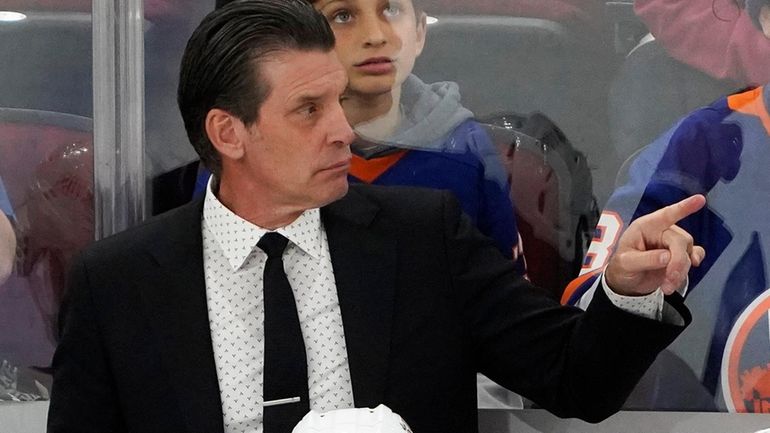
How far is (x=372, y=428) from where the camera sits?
1376mm

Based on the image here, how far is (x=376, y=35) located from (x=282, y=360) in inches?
21.9

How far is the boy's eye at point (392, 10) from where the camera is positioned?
215 cm

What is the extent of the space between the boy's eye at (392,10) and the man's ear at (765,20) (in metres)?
0.56

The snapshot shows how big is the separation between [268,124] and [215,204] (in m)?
0.17

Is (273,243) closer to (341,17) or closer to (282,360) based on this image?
(282,360)

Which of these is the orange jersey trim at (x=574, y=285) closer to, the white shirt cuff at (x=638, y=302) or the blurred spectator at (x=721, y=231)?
the blurred spectator at (x=721, y=231)

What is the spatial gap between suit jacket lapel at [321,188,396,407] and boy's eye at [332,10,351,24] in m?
0.29

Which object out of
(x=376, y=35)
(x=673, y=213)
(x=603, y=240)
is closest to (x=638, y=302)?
(x=673, y=213)

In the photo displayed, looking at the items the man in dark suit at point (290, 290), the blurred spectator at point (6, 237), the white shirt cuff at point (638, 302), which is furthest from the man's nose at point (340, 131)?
the blurred spectator at point (6, 237)

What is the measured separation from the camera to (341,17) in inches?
84.7

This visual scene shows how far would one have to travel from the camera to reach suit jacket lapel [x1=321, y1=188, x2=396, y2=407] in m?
1.97

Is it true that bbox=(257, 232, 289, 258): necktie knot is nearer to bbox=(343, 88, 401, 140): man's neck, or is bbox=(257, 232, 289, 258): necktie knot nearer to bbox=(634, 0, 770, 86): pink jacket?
bbox=(343, 88, 401, 140): man's neck

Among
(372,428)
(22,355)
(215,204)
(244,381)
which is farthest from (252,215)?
(372,428)

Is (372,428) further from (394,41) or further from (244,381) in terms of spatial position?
(394,41)
